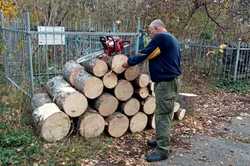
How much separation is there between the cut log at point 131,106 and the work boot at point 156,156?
92 cm

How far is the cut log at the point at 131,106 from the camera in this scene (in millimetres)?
5516

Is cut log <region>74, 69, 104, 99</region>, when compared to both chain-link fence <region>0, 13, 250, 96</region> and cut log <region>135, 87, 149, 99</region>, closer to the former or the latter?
cut log <region>135, 87, 149, 99</region>

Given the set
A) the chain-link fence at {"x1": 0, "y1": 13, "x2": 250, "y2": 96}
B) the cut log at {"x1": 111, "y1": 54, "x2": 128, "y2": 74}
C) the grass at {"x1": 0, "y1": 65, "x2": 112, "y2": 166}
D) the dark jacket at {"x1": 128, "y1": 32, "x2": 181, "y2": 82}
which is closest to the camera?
the grass at {"x1": 0, "y1": 65, "x2": 112, "y2": 166}

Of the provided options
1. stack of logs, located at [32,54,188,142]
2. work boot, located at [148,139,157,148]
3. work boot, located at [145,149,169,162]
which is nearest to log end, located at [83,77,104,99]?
stack of logs, located at [32,54,188,142]

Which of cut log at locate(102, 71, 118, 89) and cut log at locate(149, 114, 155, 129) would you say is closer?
cut log at locate(102, 71, 118, 89)

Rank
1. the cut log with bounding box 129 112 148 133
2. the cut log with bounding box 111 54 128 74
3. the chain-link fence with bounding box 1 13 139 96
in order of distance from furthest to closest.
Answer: the chain-link fence with bounding box 1 13 139 96 < the cut log with bounding box 129 112 148 133 < the cut log with bounding box 111 54 128 74

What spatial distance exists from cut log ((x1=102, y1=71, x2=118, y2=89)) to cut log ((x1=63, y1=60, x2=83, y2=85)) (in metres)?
0.56

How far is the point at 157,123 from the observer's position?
496cm

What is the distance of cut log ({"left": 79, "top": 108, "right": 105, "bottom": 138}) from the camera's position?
516 centimetres

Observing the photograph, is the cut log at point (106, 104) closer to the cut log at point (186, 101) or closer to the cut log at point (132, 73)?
the cut log at point (132, 73)

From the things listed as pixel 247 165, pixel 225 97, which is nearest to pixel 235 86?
pixel 225 97

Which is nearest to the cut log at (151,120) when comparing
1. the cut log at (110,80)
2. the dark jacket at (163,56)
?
the cut log at (110,80)

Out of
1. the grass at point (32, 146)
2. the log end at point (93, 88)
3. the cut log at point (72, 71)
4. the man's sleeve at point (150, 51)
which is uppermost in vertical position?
the man's sleeve at point (150, 51)

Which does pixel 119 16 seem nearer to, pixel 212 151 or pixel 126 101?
pixel 126 101
